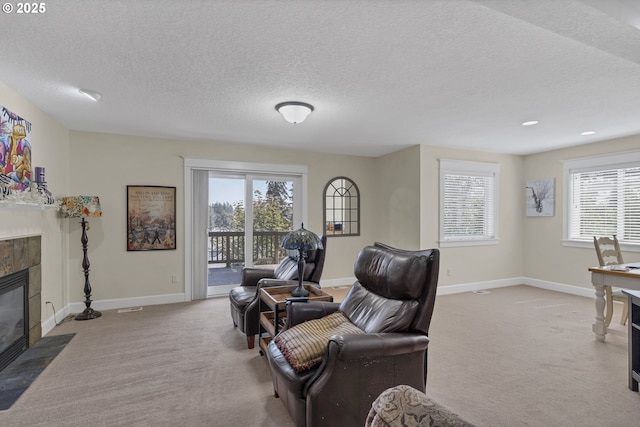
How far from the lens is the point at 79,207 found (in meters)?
3.84

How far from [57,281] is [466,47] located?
5.03 metres

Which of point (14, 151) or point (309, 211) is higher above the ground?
point (14, 151)

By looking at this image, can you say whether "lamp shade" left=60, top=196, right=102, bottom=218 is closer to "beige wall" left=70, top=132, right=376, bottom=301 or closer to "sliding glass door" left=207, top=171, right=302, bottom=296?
"beige wall" left=70, top=132, right=376, bottom=301

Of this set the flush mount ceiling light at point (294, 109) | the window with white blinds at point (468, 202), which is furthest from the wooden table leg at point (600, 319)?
the flush mount ceiling light at point (294, 109)

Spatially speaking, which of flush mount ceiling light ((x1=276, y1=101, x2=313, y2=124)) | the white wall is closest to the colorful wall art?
flush mount ceiling light ((x1=276, y1=101, x2=313, y2=124))

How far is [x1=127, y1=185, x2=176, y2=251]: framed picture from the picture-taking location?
14.9 ft

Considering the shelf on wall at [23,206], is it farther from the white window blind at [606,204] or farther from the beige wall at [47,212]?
the white window blind at [606,204]

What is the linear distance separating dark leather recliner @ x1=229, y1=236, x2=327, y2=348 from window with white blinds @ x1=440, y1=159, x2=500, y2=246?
108 inches

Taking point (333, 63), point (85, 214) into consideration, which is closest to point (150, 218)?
point (85, 214)

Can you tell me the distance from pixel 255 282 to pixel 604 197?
538 centimetres

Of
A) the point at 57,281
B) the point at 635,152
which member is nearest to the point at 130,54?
the point at 57,281

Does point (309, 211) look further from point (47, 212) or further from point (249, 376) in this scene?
point (47, 212)

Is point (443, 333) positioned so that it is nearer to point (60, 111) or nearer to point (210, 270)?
point (210, 270)

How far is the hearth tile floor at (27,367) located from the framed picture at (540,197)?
714 centimetres
